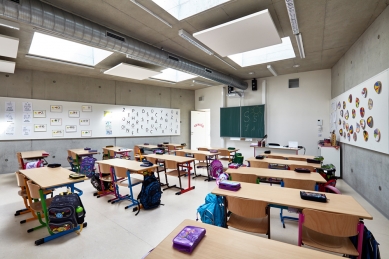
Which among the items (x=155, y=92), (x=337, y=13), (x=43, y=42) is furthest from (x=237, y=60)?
(x=43, y=42)

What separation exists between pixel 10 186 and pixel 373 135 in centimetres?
775

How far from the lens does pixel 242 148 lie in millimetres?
8406

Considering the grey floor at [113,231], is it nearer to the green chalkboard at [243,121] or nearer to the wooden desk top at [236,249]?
the wooden desk top at [236,249]

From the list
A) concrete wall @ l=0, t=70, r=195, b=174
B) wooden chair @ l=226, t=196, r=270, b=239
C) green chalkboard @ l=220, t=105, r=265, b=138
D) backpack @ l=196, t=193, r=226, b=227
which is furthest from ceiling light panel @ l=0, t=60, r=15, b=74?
green chalkboard @ l=220, t=105, r=265, b=138

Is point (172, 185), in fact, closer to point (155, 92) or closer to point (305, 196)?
point (305, 196)

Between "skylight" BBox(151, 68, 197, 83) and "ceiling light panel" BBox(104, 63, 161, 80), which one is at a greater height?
"skylight" BBox(151, 68, 197, 83)

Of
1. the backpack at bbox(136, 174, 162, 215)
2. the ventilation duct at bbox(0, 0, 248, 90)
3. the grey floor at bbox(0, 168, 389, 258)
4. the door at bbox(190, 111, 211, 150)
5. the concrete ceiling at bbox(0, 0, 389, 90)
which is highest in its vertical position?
the concrete ceiling at bbox(0, 0, 389, 90)

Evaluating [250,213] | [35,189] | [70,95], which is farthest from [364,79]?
[70,95]

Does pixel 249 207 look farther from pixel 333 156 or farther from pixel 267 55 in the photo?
pixel 267 55

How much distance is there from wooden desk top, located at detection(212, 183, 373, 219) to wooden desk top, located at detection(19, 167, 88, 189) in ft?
6.64

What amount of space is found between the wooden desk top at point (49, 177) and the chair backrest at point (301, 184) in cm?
277

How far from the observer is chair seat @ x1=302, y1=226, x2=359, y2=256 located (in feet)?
5.41

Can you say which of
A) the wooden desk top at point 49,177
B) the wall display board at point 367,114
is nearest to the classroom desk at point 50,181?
the wooden desk top at point 49,177

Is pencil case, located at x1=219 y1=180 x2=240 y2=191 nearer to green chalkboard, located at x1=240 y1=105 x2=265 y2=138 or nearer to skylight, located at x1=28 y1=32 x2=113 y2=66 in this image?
skylight, located at x1=28 y1=32 x2=113 y2=66
